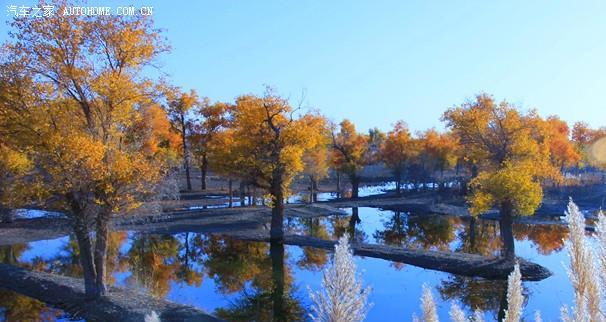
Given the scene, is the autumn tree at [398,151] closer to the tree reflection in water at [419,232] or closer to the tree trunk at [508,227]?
the tree reflection in water at [419,232]

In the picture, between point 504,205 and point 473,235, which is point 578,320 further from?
point 473,235

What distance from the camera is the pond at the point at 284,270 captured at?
2633 centimetres

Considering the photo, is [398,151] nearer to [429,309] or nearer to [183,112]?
[183,112]

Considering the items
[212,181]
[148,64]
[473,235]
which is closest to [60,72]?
[148,64]

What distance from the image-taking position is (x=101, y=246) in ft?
75.0

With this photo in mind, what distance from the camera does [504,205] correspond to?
1286 inches

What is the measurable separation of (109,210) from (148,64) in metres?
6.50

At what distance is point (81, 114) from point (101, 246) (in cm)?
583

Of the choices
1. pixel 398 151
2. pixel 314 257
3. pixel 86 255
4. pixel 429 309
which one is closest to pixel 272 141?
pixel 314 257

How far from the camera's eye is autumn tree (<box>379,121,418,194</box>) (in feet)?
264

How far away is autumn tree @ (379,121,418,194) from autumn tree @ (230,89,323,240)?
41206 mm

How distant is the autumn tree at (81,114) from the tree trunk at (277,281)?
28.1 ft

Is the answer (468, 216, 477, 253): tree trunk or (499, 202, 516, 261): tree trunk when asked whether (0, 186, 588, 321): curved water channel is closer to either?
(468, 216, 477, 253): tree trunk

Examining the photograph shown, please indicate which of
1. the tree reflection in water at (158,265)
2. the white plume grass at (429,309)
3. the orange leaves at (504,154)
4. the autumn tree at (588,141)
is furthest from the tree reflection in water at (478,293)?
the autumn tree at (588,141)
